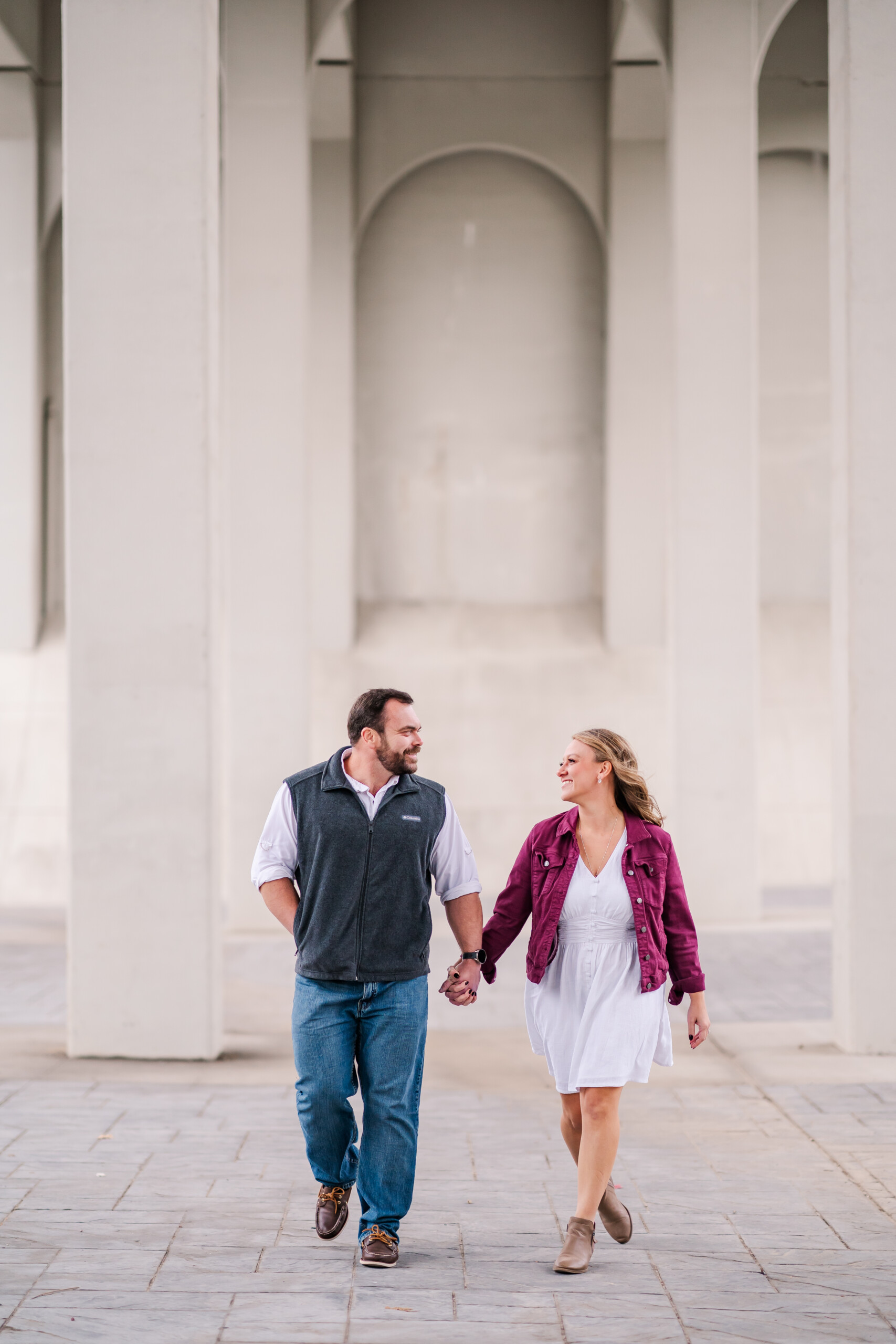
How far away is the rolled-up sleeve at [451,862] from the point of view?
461 centimetres

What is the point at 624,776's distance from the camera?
4.55 metres

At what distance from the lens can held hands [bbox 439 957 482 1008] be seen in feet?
14.5

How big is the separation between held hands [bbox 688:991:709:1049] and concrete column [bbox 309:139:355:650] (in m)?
13.1

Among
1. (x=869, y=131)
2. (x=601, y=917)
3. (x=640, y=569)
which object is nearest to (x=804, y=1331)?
(x=601, y=917)

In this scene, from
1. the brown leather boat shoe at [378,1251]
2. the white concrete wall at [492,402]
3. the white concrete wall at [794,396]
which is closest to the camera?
the brown leather boat shoe at [378,1251]

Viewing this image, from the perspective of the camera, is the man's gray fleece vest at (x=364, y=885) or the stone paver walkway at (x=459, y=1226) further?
the man's gray fleece vest at (x=364, y=885)

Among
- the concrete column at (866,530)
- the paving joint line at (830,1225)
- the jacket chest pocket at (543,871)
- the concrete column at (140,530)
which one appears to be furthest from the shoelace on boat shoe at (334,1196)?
the concrete column at (866,530)

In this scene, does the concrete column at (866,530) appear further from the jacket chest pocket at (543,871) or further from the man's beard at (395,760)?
the man's beard at (395,760)

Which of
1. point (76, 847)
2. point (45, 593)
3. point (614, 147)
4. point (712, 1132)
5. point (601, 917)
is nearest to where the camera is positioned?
point (601, 917)

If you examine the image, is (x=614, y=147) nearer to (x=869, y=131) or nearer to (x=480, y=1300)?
(x=869, y=131)

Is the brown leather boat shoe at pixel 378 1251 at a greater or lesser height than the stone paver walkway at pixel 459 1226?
greater

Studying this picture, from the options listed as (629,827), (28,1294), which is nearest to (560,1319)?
(629,827)

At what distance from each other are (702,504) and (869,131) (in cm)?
569

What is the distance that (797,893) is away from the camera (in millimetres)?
15883
